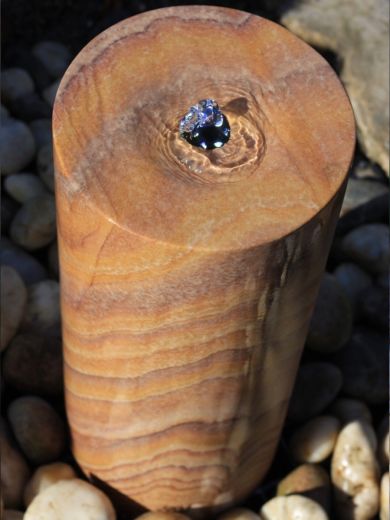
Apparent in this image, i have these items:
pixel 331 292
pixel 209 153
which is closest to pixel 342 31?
pixel 331 292

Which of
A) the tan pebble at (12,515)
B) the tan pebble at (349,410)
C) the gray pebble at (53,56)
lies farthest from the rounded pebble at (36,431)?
the gray pebble at (53,56)

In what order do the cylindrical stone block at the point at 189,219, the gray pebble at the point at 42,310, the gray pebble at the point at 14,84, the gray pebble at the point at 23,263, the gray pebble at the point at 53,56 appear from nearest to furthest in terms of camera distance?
1. the cylindrical stone block at the point at 189,219
2. the gray pebble at the point at 42,310
3. the gray pebble at the point at 23,263
4. the gray pebble at the point at 14,84
5. the gray pebble at the point at 53,56

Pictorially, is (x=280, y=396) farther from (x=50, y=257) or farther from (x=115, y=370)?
(x=50, y=257)

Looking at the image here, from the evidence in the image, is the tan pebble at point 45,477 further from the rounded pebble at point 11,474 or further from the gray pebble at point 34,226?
the gray pebble at point 34,226

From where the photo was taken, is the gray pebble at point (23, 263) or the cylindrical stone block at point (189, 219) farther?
the gray pebble at point (23, 263)

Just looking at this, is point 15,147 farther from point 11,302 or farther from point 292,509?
point 292,509

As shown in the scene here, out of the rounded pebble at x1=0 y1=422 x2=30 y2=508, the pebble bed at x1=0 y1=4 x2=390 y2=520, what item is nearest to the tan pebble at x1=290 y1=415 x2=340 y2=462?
the pebble bed at x1=0 y1=4 x2=390 y2=520

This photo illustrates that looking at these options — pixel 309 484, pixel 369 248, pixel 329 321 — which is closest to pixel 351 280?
pixel 369 248
